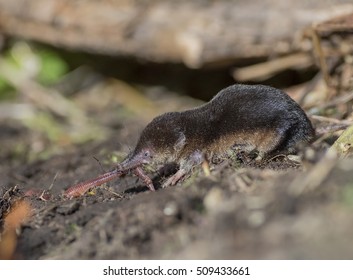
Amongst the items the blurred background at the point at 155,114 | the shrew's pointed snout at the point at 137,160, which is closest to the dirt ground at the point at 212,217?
the blurred background at the point at 155,114

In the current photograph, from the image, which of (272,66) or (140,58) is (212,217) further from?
(140,58)

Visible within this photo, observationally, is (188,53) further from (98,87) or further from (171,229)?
(171,229)

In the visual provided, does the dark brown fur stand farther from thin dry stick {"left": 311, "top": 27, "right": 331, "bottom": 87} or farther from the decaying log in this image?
the decaying log

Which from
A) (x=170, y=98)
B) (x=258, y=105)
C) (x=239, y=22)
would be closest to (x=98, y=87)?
(x=170, y=98)

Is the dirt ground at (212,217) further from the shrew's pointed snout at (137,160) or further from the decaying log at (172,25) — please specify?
the decaying log at (172,25)

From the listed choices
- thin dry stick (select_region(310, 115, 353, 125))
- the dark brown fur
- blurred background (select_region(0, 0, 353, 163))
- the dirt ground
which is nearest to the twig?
blurred background (select_region(0, 0, 353, 163))
